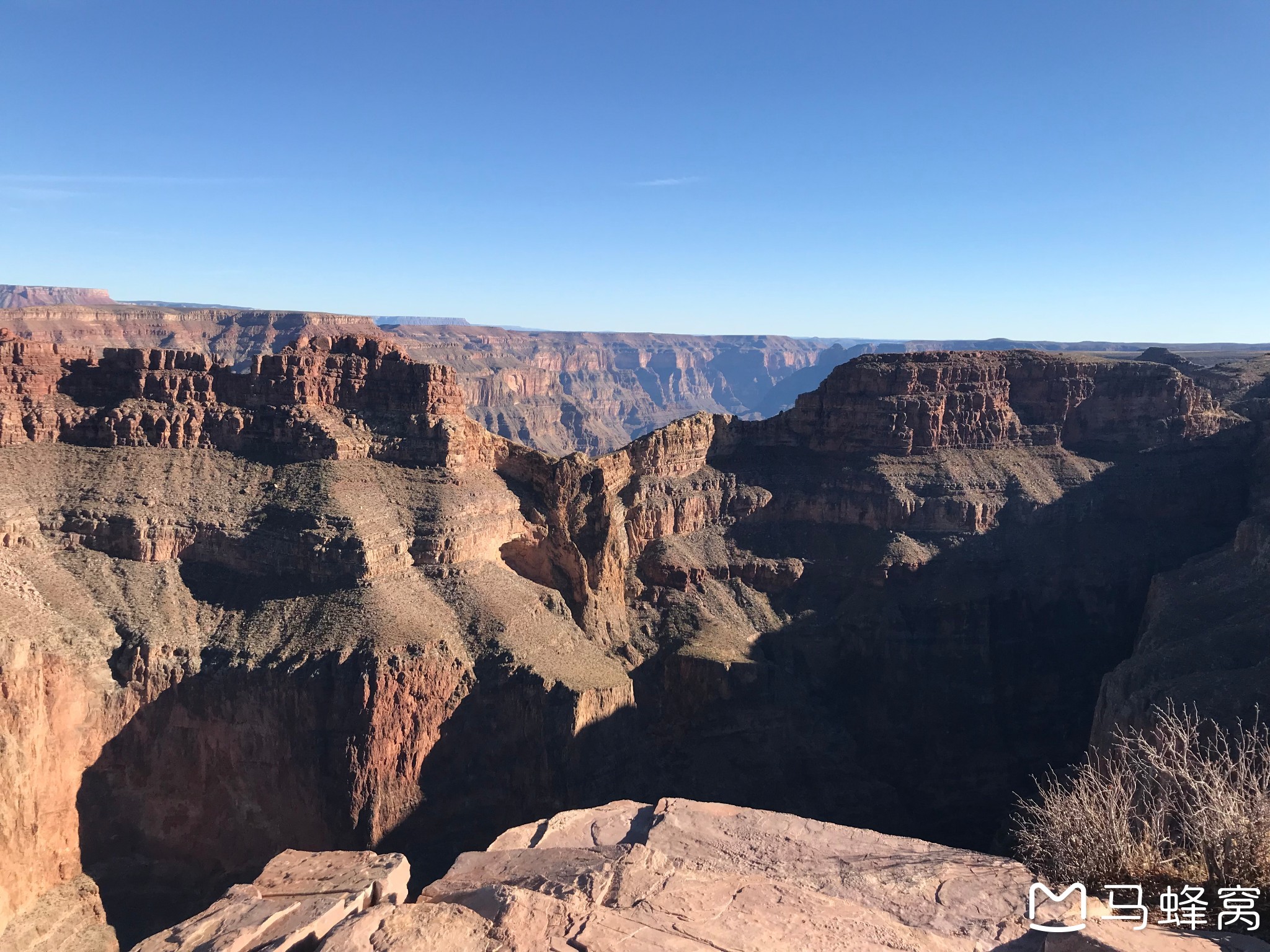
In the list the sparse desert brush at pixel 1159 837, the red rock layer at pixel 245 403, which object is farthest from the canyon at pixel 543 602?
the sparse desert brush at pixel 1159 837

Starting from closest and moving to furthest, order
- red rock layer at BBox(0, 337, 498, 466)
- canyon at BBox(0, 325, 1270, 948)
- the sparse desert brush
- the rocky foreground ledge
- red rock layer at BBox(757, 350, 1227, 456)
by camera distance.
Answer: the rocky foreground ledge, the sparse desert brush, canyon at BBox(0, 325, 1270, 948), red rock layer at BBox(0, 337, 498, 466), red rock layer at BBox(757, 350, 1227, 456)

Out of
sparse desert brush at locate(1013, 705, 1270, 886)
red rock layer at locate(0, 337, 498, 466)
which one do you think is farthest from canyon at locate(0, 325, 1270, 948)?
sparse desert brush at locate(1013, 705, 1270, 886)

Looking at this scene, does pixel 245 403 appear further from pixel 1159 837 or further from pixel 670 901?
pixel 1159 837

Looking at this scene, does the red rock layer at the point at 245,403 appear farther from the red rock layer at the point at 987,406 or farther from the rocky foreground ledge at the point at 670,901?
the rocky foreground ledge at the point at 670,901

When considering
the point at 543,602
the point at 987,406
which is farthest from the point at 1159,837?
the point at 987,406

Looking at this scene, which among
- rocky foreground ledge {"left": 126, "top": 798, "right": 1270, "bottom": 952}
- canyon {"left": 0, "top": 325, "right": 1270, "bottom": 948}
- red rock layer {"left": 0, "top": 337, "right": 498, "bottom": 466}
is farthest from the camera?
red rock layer {"left": 0, "top": 337, "right": 498, "bottom": 466}

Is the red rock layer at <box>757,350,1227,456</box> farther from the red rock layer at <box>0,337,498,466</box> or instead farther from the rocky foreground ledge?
the rocky foreground ledge

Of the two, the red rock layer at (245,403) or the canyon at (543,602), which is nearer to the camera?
the canyon at (543,602)

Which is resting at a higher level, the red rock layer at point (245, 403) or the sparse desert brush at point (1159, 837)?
the red rock layer at point (245, 403)
